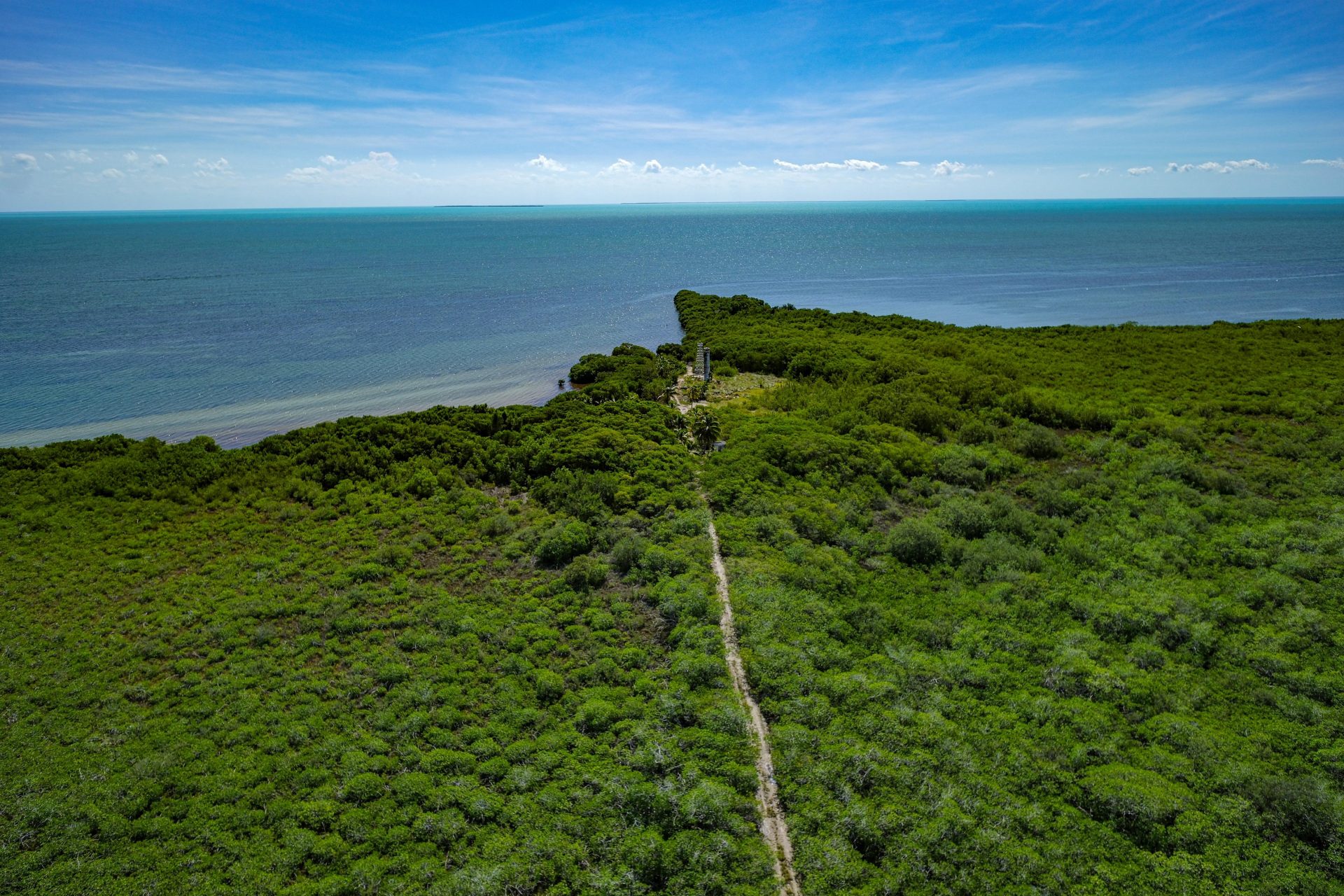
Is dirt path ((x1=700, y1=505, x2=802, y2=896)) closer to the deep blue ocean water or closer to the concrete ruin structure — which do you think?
the concrete ruin structure

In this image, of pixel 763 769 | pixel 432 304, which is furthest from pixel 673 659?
pixel 432 304

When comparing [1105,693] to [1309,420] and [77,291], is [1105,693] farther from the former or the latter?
[77,291]

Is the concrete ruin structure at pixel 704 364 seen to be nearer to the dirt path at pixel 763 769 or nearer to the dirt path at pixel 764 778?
the dirt path at pixel 763 769

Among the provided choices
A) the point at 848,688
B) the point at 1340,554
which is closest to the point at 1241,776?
the point at 848,688

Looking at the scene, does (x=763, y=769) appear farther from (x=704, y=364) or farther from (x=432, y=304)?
(x=432, y=304)

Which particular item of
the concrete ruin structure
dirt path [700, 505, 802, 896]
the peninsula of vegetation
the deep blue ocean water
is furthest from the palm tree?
the deep blue ocean water
